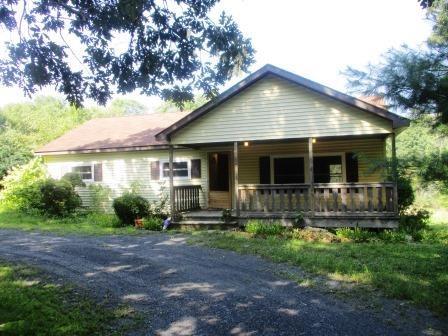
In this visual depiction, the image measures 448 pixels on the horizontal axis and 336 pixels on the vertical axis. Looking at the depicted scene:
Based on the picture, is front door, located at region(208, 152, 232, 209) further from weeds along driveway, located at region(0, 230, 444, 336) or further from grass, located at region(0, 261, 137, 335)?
grass, located at region(0, 261, 137, 335)

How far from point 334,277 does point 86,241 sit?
23.9 ft

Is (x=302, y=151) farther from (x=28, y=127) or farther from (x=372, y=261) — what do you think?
(x=28, y=127)

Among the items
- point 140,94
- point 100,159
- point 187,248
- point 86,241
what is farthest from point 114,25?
point 100,159

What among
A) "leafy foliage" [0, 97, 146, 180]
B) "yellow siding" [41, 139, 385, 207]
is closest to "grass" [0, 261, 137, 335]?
"yellow siding" [41, 139, 385, 207]

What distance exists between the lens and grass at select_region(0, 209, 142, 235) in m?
13.6

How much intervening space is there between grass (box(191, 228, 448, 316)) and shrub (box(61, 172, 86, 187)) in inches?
328

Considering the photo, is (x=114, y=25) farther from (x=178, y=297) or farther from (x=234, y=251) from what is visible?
(x=234, y=251)

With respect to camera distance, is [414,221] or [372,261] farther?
[414,221]

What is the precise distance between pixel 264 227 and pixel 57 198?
9282 mm

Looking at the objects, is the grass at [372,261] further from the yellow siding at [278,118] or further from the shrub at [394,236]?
the yellow siding at [278,118]

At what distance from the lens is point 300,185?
12.5 meters

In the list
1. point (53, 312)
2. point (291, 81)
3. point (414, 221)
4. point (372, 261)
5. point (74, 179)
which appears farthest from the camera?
point (74, 179)

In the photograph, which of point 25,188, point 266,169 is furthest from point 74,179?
point 266,169

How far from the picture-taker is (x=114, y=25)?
749cm
